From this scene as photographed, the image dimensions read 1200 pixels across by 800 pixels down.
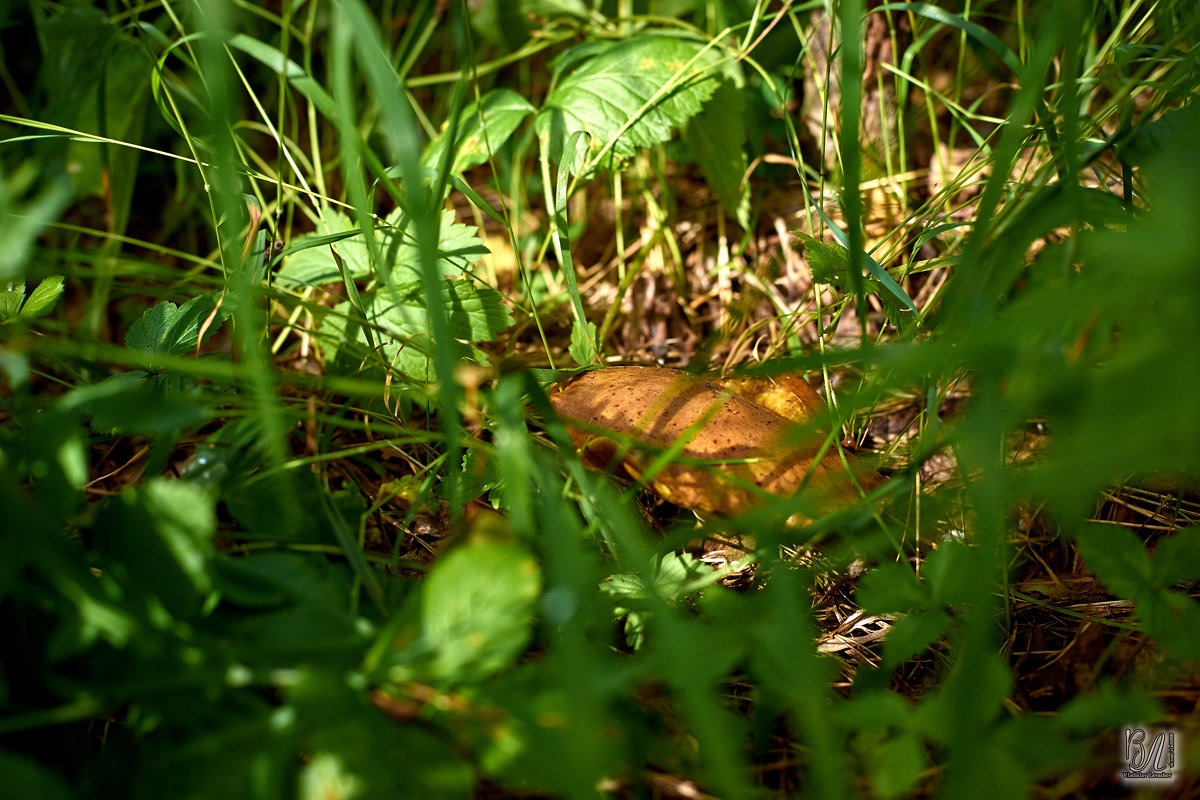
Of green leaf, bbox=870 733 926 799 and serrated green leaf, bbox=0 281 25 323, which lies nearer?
green leaf, bbox=870 733 926 799

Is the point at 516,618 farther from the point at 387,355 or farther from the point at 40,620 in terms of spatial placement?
the point at 387,355

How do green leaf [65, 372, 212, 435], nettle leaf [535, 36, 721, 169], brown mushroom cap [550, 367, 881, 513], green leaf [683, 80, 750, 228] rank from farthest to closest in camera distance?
green leaf [683, 80, 750, 228]
nettle leaf [535, 36, 721, 169]
brown mushroom cap [550, 367, 881, 513]
green leaf [65, 372, 212, 435]

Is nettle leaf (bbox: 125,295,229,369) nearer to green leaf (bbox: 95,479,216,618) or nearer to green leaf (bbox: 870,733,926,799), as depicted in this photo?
green leaf (bbox: 95,479,216,618)

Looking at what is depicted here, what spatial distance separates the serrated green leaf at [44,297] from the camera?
1.19 m

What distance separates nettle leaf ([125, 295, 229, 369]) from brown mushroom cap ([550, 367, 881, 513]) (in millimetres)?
640

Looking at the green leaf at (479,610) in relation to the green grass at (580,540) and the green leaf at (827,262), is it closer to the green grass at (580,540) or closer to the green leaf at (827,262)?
A: the green grass at (580,540)

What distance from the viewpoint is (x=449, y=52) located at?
235cm

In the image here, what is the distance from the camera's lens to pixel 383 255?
154 cm

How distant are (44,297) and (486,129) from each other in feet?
3.08

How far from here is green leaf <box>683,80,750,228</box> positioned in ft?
5.99

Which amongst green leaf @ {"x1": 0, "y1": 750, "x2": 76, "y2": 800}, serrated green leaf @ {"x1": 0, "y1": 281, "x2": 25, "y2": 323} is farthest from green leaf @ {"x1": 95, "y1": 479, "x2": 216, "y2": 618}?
serrated green leaf @ {"x1": 0, "y1": 281, "x2": 25, "y2": 323}

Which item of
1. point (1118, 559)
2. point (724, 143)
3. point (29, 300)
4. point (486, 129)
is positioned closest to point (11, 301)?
point (29, 300)

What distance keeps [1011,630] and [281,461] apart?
1111mm

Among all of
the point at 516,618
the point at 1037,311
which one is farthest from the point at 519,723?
the point at 1037,311
